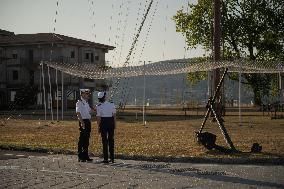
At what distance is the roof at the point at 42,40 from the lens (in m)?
59.0

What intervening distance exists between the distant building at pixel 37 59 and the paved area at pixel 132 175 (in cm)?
4870

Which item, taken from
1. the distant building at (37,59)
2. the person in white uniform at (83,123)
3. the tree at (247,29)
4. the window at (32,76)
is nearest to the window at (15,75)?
the distant building at (37,59)

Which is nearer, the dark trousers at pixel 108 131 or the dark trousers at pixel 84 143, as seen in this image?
the dark trousers at pixel 108 131

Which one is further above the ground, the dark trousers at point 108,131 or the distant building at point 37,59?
the distant building at point 37,59

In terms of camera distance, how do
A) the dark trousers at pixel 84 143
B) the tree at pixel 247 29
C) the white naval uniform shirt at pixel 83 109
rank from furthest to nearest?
the tree at pixel 247 29 < the white naval uniform shirt at pixel 83 109 < the dark trousers at pixel 84 143

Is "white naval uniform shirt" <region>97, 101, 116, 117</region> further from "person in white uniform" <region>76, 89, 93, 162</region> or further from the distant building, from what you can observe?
the distant building

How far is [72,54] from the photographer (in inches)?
2410

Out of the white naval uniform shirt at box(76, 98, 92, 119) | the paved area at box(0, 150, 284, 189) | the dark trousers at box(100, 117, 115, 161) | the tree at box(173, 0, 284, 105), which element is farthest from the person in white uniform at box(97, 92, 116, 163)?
the tree at box(173, 0, 284, 105)

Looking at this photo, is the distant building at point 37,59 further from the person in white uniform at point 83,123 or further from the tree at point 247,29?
the person in white uniform at point 83,123

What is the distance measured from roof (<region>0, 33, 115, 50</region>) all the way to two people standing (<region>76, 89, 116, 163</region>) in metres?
47.0

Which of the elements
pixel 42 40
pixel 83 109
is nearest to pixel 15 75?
pixel 42 40

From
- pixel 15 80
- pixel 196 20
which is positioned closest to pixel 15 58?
pixel 15 80

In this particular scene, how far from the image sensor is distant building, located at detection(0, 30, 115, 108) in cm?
5959

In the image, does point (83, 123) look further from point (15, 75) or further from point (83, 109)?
point (15, 75)
